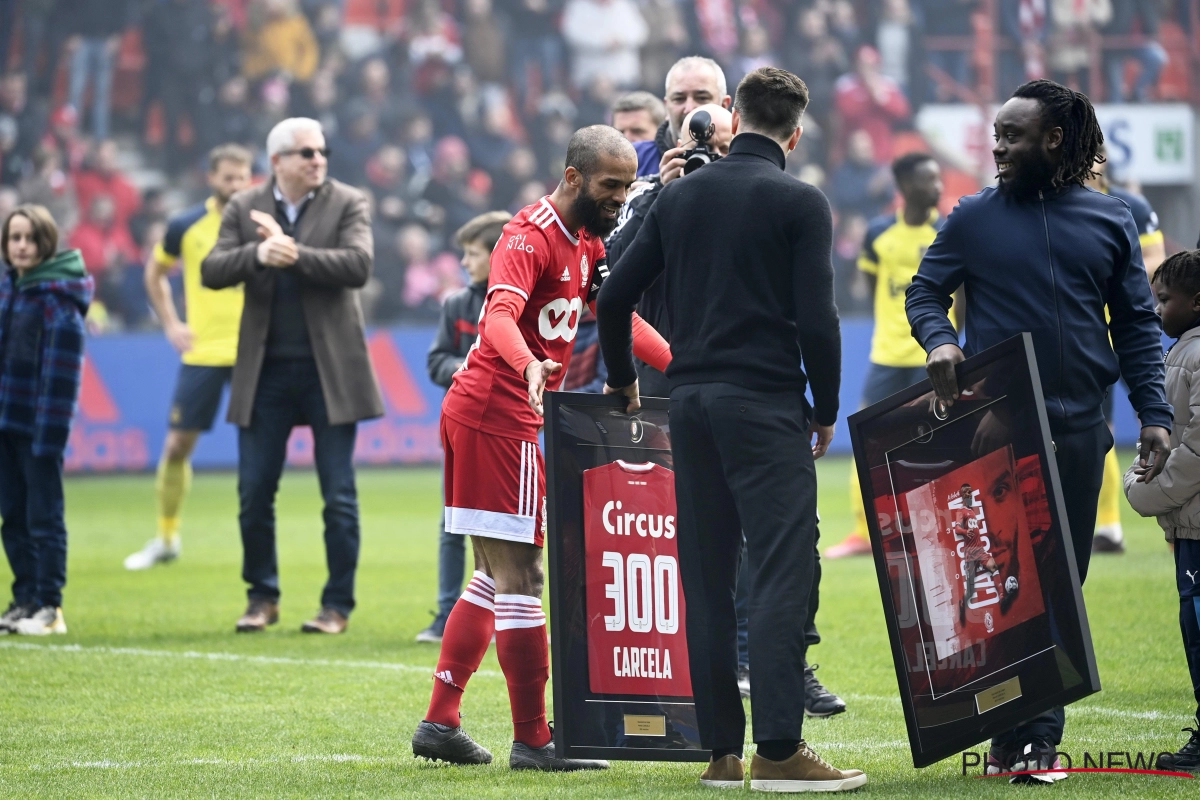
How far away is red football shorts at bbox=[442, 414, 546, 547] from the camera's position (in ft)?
15.6

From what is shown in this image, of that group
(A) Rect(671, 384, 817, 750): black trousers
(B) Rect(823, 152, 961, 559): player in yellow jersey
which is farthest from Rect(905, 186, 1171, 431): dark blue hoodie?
(B) Rect(823, 152, 961, 559): player in yellow jersey

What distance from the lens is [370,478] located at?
17.3 meters

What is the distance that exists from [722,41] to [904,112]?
2.87 meters

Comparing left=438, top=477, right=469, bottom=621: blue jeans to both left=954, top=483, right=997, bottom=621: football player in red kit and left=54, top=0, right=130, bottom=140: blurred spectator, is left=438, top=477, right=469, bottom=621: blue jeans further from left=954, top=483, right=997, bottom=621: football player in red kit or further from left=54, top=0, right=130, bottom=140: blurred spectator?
left=54, top=0, right=130, bottom=140: blurred spectator

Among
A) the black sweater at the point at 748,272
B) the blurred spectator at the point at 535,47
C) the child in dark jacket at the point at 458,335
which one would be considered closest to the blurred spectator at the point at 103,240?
the blurred spectator at the point at 535,47

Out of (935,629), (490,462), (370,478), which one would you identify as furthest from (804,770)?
(370,478)

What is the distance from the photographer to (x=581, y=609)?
15.5ft

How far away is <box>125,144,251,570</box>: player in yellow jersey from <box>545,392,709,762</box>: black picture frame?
566 cm

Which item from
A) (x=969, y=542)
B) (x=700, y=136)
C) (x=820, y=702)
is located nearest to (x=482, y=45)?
(x=700, y=136)

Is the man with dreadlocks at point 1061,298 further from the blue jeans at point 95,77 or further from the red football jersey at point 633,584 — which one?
the blue jeans at point 95,77

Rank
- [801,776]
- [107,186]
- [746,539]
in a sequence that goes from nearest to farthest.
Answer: [801,776]
[746,539]
[107,186]

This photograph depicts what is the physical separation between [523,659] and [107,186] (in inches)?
685

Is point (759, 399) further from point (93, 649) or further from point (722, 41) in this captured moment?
point (722, 41)

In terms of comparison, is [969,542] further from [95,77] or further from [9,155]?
[95,77]
